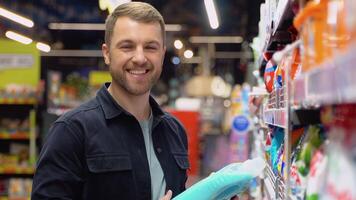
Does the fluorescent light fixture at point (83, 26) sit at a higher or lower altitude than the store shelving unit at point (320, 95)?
higher

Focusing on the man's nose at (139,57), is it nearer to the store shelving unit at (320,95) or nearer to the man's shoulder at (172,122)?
the man's shoulder at (172,122)

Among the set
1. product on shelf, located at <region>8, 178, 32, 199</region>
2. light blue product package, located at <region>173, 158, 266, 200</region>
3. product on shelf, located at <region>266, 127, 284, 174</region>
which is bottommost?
product on shelf, located at <region>8, 178, 32, 199</region>

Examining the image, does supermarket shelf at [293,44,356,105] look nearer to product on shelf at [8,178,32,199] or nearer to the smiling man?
the smiling man

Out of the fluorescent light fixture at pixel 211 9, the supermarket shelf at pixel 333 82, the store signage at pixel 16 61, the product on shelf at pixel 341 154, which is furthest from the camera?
the fluorescent light fixture at pixel 211 9

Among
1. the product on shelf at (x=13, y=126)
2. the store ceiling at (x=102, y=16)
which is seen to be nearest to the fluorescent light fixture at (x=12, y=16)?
the store ceiling at (x=102, y=16)

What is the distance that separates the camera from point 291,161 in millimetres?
1833

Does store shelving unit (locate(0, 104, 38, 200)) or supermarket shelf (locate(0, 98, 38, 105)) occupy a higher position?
supermarket shelf (locate(0, 98, 38, 105))

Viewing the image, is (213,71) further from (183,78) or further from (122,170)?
(122,170)

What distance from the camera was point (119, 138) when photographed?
2.35 meters

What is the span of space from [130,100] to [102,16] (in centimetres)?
1103

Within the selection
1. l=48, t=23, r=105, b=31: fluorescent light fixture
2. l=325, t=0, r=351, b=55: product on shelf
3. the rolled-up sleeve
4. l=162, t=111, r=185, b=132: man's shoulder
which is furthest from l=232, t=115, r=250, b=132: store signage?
l=48, t=23, r=105, b=31: fluorescent light fixture

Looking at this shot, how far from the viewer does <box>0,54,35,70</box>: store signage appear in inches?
300

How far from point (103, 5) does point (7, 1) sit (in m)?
5.40

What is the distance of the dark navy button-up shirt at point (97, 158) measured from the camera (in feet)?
7.11
